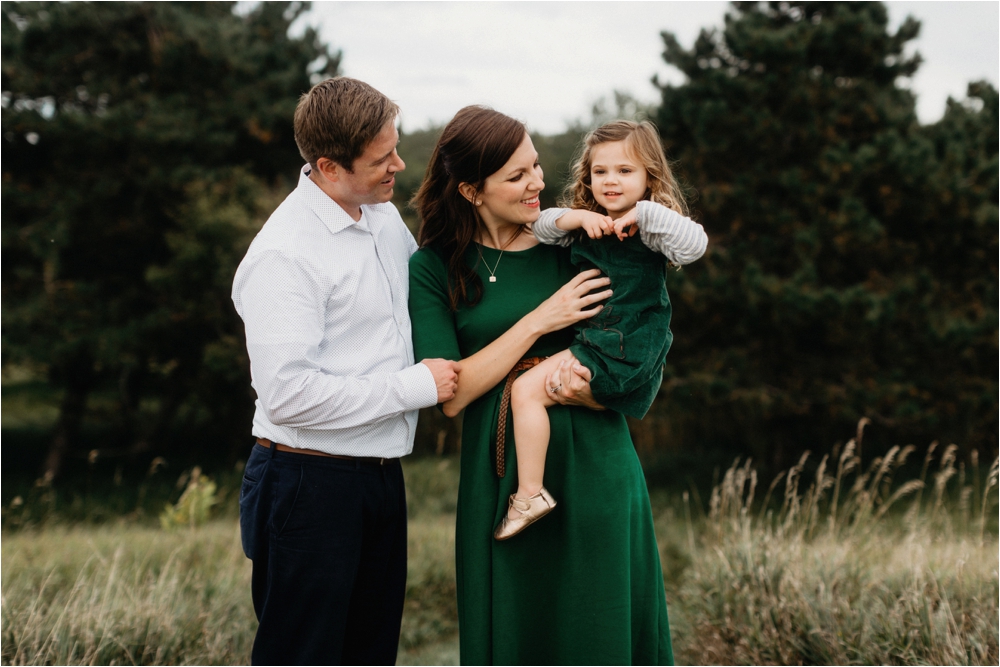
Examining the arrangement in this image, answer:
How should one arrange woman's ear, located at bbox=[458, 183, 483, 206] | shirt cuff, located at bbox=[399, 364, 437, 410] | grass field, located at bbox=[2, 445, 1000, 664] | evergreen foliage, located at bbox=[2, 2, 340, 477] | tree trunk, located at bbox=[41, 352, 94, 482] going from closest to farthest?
shirt cuff, located at bbox=[399, 364, 437, 410]
woman's ear, located at bbox=[458, 183, 483, 206]
grass field, located at bbox=[2, 445, 1000, 664]
evergreen foliage, located at bbox=[2, 2, 340, 477]
tree trunk, located at bbox=[41, 352, 94, 482]

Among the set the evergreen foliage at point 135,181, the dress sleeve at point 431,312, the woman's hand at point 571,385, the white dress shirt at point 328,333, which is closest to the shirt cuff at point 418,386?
the white dress shirt at point 328,333

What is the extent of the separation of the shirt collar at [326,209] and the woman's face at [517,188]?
0.45m

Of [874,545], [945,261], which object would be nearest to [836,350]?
[945,261]

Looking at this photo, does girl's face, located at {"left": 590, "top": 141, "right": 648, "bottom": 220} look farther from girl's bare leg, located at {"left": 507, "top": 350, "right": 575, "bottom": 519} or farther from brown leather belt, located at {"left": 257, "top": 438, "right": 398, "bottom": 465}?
brown leather belt, located at {"left": 257, "top": 438, "right": 398, "bottom": 465}

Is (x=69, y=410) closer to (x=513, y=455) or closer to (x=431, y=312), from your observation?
(x=431, y=312)

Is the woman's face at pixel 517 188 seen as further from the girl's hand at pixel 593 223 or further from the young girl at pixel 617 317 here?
the girl's hand at pixel 593 223

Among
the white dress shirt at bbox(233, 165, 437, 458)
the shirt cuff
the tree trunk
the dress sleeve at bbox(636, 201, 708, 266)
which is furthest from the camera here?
the tree trunk

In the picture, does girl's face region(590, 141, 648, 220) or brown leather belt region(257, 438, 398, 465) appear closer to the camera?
brown leather belt region(257, 438, 398, 465)

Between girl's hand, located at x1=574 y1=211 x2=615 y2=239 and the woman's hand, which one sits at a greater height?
girl's hand, located at x1=574 y1=211 x2=615 y2=239

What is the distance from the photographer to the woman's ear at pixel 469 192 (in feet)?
8.04

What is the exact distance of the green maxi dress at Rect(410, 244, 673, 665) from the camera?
2.26 m

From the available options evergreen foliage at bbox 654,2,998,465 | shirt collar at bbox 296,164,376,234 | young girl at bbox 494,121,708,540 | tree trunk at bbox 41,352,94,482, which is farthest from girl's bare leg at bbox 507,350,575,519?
tree trunk at bbox 41,352,94,482

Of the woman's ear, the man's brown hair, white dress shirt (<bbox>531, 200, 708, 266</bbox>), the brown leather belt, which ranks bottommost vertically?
the brown leather belt

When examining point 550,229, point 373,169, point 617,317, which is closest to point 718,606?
point 617,317
